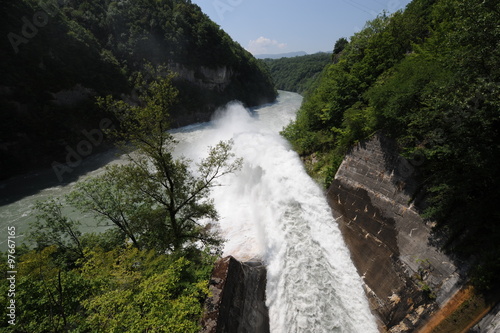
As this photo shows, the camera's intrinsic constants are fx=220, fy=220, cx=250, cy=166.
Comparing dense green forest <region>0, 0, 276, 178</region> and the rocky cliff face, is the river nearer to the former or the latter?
the rocky cliff face

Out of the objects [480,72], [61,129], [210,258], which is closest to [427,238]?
[480,72]

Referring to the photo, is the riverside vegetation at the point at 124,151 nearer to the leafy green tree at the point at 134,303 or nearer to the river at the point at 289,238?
the leafy green tree at the point at 134,303

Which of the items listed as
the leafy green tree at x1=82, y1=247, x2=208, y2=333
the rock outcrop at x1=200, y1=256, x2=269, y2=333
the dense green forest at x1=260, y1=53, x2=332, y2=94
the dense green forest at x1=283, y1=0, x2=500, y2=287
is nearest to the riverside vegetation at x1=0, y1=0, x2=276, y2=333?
the leafy green tree at x1=82, y1=247, x2=208, y2=333

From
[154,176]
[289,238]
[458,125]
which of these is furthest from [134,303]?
[458,125]

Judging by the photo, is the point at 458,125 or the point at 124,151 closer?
the point at 458,125

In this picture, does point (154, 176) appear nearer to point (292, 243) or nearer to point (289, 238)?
point (289, 238)
